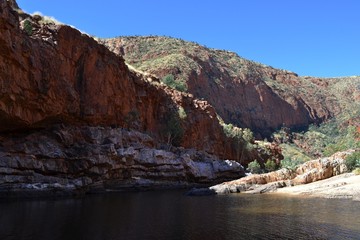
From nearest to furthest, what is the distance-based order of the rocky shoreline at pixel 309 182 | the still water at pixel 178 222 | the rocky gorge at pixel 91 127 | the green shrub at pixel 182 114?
1. the still water at pixel 178 222
2. the rocky gorge at pixel 91 127
3. the rocky shoreline at pixel 309 182
4. the green shrub at pixel 182 114

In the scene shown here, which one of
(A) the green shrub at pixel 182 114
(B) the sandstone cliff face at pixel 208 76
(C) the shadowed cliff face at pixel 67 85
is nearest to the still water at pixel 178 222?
(C) the shadowed cliff face at pixel 67 85

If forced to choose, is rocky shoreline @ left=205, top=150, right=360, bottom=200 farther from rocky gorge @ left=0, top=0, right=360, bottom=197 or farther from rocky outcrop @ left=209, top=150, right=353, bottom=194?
rocky gorge @ left=0, top=0, right=360, bottom=197

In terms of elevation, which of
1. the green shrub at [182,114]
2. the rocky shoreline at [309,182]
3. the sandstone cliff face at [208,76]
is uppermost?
the sandstone cliff face at [208,76]

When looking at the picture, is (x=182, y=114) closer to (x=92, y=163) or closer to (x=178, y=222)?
(x=92, y=163)

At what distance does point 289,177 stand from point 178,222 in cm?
A: 4850

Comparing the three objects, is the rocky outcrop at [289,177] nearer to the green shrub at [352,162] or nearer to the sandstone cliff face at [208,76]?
the green shrub at [352,162]

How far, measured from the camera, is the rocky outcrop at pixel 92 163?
5441 centimetres

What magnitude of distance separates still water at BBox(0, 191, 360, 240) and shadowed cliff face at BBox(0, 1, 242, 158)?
2050cm

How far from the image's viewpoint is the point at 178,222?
3086cm

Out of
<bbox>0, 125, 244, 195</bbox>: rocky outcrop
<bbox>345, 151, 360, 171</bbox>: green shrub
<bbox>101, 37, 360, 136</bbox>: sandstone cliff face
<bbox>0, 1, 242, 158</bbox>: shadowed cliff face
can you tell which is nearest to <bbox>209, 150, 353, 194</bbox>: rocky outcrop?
<bbox>345, 151, 360, 171</bbox>: green shrub

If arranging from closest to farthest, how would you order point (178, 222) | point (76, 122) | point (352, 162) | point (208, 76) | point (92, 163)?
point (178, 222) < point (92, 163) < point (76, 122) < point (352, 162) < point (208, 76)

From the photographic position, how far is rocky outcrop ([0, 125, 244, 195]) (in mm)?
54413

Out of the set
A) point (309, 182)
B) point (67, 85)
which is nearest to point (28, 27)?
point (67, 85)

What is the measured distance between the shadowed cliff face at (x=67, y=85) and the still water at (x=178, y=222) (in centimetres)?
2050
